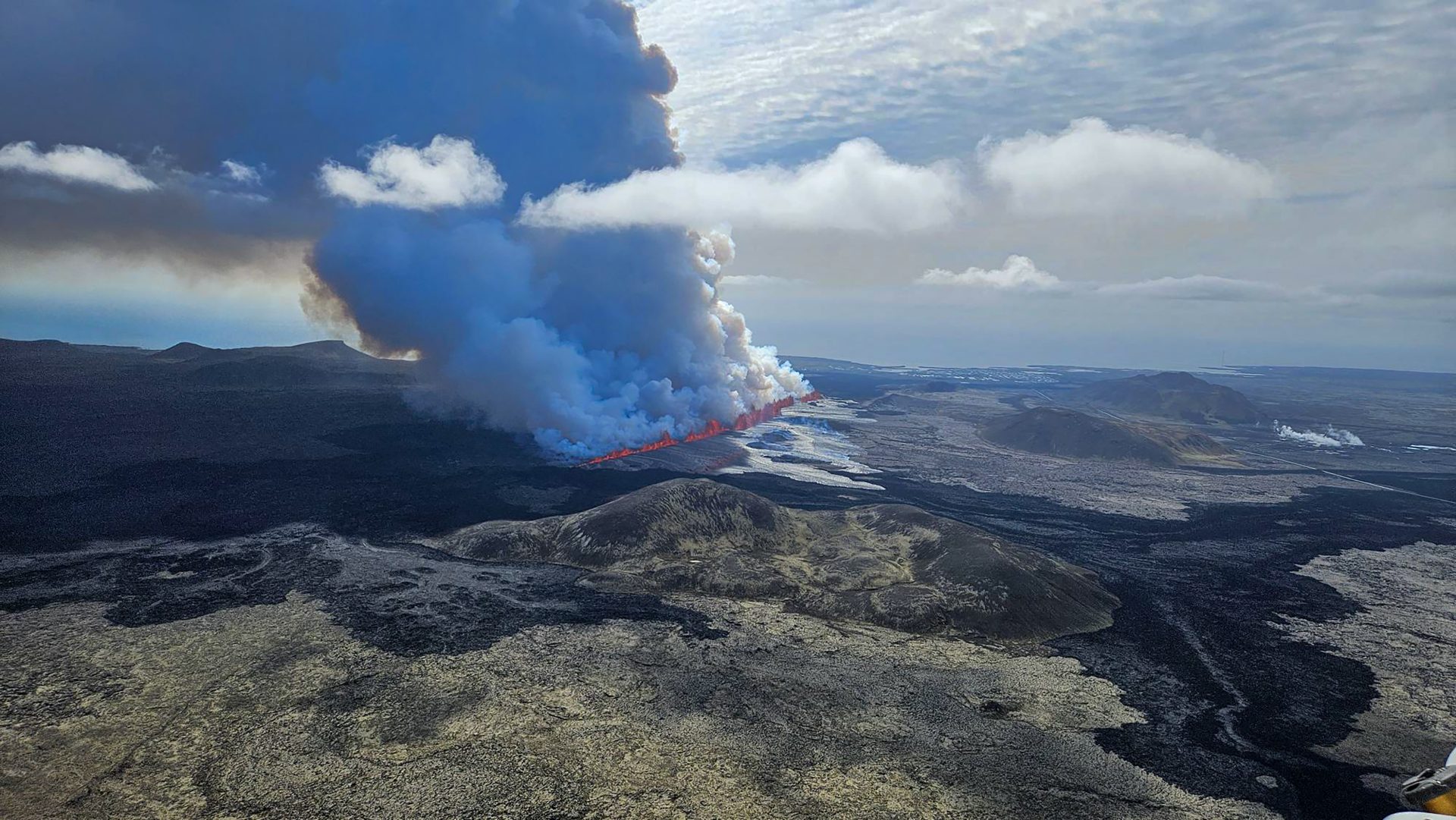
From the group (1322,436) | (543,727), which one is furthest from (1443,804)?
(1322,436)

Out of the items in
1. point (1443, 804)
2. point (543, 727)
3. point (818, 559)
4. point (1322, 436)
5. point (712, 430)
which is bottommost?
point (1322, 436)

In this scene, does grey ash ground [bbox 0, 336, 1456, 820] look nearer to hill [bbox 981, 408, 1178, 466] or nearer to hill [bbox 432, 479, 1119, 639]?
hill [bbox 432, 479, 1119, 639]

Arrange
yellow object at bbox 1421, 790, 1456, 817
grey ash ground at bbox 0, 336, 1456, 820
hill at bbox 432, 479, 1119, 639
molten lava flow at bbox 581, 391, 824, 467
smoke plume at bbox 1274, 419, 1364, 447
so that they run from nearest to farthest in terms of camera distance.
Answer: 1. yellow object at bbox 1421, 790, 1456, 817
2. grey ash ground at bbox 0, 336, 1456, 820
3. hill at bbox 432, 479, 1119, 639
4. molten lava flow at bbox 581, 391, 824, 467
5. smoke plume at bbox 1274, 419, 1364, 447

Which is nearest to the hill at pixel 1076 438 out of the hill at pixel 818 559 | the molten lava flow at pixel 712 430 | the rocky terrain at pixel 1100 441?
the rocky terrain at pixel 1100 441

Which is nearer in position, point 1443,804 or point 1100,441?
point 1443,804

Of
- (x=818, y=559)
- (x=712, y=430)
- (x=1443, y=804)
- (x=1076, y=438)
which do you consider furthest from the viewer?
(x=1076, y=438)

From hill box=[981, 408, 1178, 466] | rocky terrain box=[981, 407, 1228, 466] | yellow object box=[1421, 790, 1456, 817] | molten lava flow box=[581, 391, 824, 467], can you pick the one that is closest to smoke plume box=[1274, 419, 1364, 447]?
rocky terrain box=[981, 407, 1228, 466]

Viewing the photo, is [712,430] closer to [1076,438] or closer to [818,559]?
[1076,438]
